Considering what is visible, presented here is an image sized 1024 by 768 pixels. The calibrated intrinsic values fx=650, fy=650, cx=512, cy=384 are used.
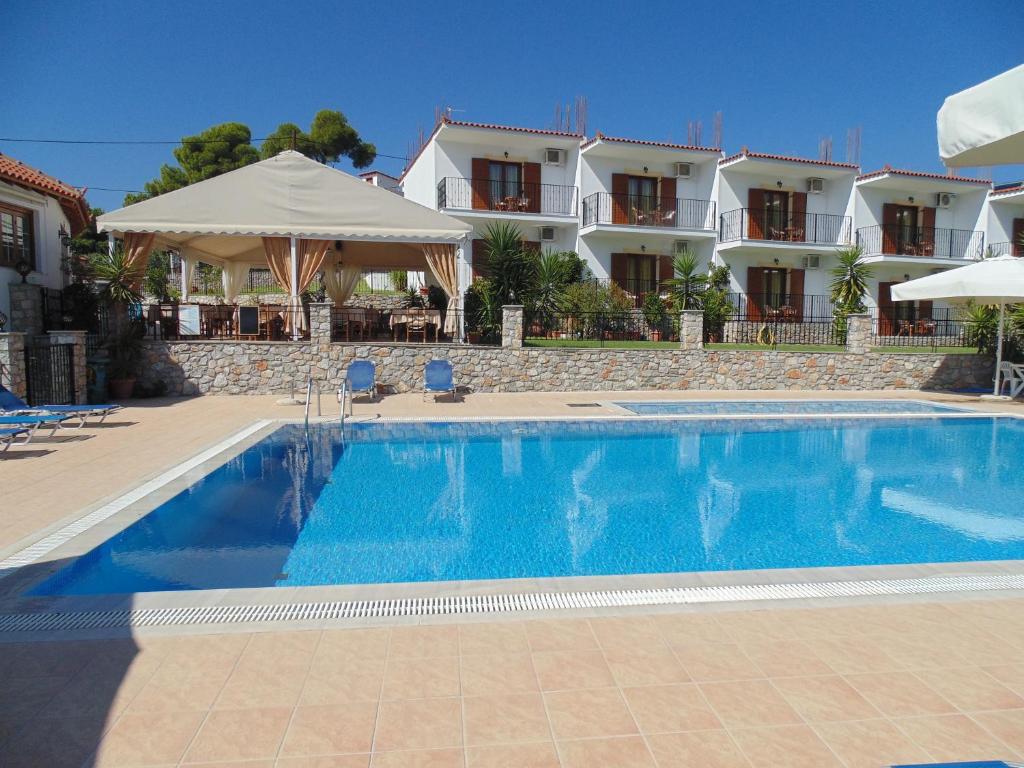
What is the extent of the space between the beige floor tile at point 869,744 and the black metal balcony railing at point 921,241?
2632 cm

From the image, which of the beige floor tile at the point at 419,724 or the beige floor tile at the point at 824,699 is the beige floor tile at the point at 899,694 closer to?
the beige floor tile at the point at 824,699

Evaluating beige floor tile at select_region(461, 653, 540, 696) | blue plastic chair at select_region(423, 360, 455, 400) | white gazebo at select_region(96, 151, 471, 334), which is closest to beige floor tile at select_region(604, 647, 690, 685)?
beige floor tile at select_region(461, 653, 540, 696)

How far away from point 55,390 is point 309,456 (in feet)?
19.5

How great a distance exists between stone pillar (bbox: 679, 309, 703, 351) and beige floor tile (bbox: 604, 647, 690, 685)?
13.2m

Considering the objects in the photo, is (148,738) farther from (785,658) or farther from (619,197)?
(619,197)

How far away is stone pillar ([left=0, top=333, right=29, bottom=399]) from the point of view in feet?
32.5

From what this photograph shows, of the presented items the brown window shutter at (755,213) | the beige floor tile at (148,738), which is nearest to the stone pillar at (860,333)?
the brown window shutter at (755,213)

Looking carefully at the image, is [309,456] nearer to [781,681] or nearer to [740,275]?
[781,681]

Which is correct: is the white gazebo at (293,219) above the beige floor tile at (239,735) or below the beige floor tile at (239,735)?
above

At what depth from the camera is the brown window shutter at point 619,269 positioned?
925 inches

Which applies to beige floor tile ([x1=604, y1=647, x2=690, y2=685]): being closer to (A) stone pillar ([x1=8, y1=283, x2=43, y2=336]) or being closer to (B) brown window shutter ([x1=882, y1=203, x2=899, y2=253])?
(A) stone pillar ([x1=8, y1=283, x2=43, y2=336])

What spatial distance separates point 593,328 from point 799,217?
12.0 m

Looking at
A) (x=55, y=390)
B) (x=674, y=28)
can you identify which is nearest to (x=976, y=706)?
(x=55, y=390)

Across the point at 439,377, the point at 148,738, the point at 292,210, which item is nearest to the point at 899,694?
the point at 148,738
